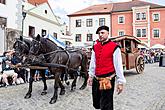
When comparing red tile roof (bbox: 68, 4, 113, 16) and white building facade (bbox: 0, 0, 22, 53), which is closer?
white building facade (bbox: 0, 0, 22, 53)

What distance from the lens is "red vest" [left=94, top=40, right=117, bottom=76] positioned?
4520 mm

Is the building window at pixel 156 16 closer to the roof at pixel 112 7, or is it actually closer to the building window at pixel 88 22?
the roof at pixel 112 7

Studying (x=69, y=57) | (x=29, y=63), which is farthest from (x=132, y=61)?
(x=29, y=63)

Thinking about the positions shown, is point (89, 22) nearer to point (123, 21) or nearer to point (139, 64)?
point (123, 21)

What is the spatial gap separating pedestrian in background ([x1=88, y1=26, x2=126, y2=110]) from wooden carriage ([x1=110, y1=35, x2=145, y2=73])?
10141mm

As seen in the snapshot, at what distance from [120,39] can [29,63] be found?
25.5 ft

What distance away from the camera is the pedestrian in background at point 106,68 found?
14.8ft

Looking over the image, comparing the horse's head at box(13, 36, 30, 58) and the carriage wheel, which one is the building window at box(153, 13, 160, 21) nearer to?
the carriage wheel

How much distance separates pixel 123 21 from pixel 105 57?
4763 centimetres

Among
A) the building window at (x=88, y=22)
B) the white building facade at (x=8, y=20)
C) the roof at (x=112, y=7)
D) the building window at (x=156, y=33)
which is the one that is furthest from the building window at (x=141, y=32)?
the white building facade at (x=8, y=20)

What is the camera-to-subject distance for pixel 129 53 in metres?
15.4

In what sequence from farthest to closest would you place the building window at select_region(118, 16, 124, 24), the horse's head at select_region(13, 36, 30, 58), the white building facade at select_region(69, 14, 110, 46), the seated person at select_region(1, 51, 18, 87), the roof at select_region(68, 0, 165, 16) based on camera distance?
the white building facade at select_region(69, 14, 110, 46)
the building window at select_region(118, 16, 124, 24)
the roof at select_region(68, 0, 165, 16)
the seated person at select_region(1, 51, 18, 87)
the horse's head at select_region(13, 36, 30, 58)

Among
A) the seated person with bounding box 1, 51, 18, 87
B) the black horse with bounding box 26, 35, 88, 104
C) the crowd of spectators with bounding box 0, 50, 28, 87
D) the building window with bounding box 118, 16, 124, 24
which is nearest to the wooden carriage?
the crowd of spectators with bounding box 0, 50, 28, 87

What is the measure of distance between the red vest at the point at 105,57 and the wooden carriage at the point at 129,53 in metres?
10.1
